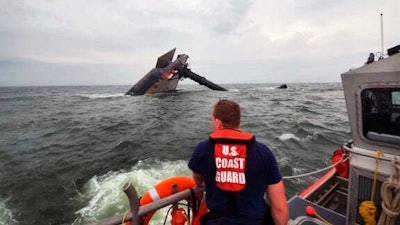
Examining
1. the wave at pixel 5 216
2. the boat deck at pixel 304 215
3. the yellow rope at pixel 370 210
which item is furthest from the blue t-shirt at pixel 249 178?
the wave at pixel 5 216

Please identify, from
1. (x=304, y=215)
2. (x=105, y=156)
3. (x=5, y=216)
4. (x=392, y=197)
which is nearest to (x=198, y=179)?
(x=392, y=197)

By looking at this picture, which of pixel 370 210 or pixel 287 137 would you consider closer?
pixel 370 210

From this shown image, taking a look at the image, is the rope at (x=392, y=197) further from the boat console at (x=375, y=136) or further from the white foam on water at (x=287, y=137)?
the white foam on water at (x=287, y=137)

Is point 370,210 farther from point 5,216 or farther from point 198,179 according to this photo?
point 5,216

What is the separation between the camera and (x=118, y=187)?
707cm

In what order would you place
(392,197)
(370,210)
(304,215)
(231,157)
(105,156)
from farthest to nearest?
(105,156), (304,215), (370,210), (392,197), (231,157)

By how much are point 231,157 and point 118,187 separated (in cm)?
593

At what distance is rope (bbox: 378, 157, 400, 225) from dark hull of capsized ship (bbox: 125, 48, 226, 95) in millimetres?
33006

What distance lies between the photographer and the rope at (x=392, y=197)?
2.54m

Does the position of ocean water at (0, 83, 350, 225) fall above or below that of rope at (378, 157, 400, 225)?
below

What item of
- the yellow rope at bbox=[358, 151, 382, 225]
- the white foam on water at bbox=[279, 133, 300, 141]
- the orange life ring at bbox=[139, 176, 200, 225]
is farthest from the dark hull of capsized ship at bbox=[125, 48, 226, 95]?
the yellow rope at bbox=[358, 151, 382, 225]

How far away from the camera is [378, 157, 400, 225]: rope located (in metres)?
2.54

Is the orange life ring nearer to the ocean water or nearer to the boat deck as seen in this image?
the boat deck

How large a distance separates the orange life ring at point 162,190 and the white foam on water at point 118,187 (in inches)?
116
